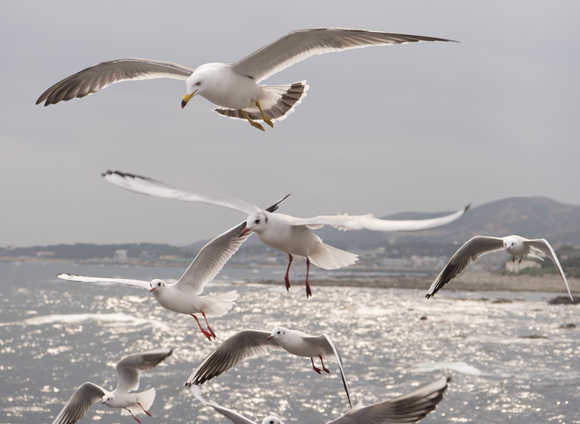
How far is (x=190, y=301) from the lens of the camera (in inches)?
252

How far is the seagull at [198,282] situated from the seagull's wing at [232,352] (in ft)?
1.42

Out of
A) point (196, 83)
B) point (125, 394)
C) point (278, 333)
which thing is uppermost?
point (196, 83)

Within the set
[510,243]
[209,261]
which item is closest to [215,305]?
[209,261]

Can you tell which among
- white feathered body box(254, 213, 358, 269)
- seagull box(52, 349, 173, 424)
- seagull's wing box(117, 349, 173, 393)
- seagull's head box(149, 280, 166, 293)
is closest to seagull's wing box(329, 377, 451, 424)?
white feathered body box(254, 213, 358, 269)

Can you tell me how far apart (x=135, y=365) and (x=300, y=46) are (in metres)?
6.11

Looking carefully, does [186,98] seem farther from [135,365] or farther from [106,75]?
[135,365]

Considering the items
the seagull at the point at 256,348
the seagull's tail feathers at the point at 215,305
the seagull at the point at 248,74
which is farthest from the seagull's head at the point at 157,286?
the seagull at the point at 248,74

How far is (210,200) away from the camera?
4797 mm

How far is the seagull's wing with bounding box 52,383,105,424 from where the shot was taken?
11.7 metres

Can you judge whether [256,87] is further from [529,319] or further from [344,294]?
[344,294]

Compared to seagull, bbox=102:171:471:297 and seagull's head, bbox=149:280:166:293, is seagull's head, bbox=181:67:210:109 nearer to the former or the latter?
seagull, bbox=102:171:471:297

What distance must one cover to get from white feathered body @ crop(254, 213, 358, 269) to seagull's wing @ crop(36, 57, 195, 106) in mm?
2266

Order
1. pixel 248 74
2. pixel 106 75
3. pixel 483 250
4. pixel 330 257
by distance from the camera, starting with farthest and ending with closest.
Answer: pixel 483 250 → pixel 106 75 → pixel 248 74 → pixel 330 257

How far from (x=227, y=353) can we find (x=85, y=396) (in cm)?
613
